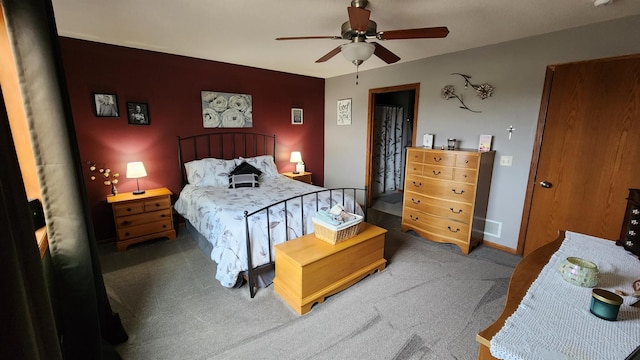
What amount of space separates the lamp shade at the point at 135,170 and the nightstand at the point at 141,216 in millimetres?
239

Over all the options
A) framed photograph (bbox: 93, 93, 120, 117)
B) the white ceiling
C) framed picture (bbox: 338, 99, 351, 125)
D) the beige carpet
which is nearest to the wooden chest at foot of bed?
the beige carpet

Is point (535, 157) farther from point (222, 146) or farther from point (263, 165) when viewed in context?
point (222, 146)

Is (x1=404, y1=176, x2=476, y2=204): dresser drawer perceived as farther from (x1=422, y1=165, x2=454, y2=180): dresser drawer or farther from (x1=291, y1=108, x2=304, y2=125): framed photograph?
(x1=291, y1=108, x2=304, y2=125): framed photograph

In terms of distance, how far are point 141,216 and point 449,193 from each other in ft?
12.2

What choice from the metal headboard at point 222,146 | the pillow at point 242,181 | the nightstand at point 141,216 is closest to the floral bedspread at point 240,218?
the pillow at point 242,181

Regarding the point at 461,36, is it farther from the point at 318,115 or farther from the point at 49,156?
the point at 49,156

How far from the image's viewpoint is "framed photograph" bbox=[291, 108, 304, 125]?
4.97 m

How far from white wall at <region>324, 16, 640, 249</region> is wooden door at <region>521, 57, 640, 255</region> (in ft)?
0.46

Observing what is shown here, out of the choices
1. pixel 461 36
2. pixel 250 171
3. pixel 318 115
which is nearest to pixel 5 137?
pixel 250 171

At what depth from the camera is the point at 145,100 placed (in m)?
3.49

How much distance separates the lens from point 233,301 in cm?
231

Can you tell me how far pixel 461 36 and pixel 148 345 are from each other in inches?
155

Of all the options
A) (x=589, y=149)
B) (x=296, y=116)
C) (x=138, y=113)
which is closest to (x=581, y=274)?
(x=589, y=149)

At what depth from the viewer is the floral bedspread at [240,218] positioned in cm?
234
